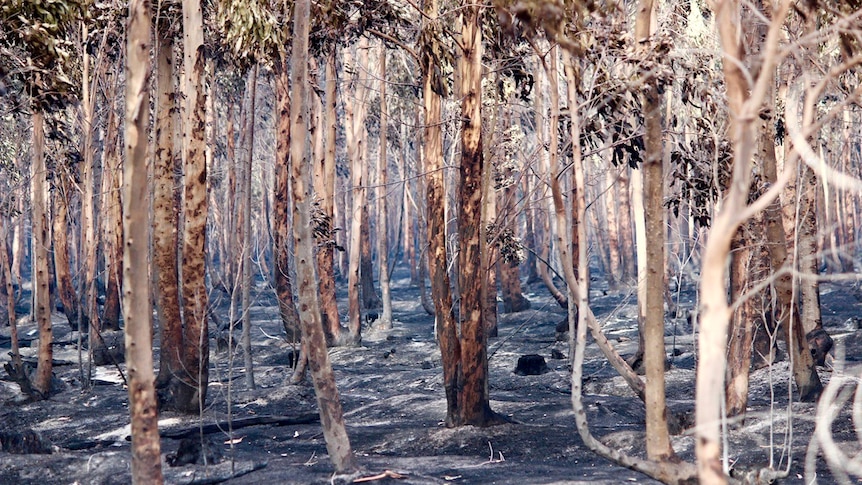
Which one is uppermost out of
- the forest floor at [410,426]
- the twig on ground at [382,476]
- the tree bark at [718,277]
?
the tree bark at [718,277]

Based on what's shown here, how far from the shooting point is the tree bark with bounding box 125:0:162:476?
5.93 m

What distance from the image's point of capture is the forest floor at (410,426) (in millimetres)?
8414

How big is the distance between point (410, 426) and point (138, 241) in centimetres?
588

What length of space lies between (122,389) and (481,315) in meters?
6.94

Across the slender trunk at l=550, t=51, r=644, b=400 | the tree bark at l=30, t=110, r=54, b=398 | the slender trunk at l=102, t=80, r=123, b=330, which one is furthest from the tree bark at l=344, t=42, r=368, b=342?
the slender trunk at l=550, t=51, r=644, b=400

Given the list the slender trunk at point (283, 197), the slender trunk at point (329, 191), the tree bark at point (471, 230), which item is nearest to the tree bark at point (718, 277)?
the tree bark at point (471, 230)

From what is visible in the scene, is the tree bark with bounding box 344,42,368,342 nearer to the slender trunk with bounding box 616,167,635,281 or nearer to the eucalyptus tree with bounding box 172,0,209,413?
the eucalyptus tree with bounding box 172,0,209,413

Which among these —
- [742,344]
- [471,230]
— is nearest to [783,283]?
[742,344]

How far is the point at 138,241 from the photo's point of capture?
6.03 m

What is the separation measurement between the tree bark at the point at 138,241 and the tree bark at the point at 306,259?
1.79 metres

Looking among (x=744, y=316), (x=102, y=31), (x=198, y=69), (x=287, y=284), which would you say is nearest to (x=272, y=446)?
(x=198, y=69)

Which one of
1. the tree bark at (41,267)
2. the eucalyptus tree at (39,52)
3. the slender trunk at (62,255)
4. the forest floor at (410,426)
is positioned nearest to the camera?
the forest floor at (410,426)

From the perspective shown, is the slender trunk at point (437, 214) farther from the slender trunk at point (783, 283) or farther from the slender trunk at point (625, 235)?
the slender trunk at point (625, 235)

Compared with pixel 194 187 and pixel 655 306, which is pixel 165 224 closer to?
pixel 194 187
